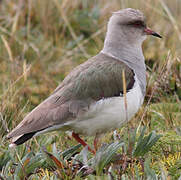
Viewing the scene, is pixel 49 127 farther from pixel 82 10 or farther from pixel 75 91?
pixel 82 10

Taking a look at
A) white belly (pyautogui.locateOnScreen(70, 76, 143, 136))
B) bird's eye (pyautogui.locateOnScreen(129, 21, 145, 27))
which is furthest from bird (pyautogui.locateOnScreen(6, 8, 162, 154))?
bird's eye (pyautogui.locateOnScreen(129, 21, 145, 27))

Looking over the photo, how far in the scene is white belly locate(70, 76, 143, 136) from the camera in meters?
4.11

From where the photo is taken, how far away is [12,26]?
7.46 meters

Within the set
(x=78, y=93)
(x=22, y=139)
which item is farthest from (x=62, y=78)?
(x=22, y=139)

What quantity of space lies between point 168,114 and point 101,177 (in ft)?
5.67

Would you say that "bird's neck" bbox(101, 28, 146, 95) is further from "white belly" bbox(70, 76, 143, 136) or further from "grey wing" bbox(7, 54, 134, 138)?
"white belly" bbox(70, 76, 143, 136)

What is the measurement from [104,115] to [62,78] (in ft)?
8.41

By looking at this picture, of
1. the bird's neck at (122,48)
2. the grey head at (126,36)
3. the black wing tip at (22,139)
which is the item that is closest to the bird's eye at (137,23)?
the grey head at (126,36)

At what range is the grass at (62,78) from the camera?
363 cm

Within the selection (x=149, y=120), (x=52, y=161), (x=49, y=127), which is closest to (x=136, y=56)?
(x=149, y=120)

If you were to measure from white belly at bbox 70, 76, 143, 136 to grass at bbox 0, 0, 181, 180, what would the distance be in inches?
6.3

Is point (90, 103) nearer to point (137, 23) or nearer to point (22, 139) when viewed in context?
point (22, 139)

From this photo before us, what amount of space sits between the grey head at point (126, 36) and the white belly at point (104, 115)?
0.60 meters

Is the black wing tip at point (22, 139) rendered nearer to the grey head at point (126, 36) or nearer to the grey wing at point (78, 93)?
the grey wing at point (78, 93)
